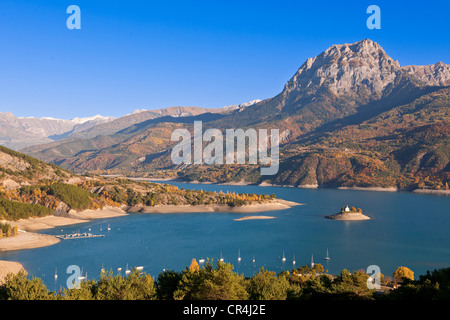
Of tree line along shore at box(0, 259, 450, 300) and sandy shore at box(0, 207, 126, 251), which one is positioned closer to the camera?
tree line along shore at box(0, 259, 450, 300)

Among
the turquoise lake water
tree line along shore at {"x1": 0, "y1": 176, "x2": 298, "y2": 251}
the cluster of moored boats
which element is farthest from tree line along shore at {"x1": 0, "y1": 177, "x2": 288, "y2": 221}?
the cluster of moored boats

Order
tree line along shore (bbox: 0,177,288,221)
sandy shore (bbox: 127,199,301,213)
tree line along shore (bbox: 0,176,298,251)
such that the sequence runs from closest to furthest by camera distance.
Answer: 1. tree line along shore (bbox: 0,176,298,251)
2. tree line along shore (bbox: 0,177,288,221)
3. sandy shore (bbox: 127,199,301,213)

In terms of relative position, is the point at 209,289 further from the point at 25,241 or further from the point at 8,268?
the point at 25,241

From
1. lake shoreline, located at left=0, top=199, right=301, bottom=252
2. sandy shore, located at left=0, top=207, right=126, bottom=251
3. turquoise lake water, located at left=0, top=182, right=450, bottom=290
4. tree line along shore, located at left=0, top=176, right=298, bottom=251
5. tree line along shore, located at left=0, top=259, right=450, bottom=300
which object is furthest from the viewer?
tree line along shore, located at left=0, top=176, right=298, bottom=251

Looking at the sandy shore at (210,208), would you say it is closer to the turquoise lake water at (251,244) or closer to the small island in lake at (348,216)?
the turquoise lake water at (251,244)

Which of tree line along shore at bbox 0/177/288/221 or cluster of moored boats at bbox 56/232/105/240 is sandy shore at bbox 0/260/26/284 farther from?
tree line along shore at bbox 0/177/288/221

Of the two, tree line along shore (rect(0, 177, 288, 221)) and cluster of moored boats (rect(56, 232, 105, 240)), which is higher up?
tree line along shore (rect(0, 177, 288, 221))

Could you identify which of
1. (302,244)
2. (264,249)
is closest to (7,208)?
(264,249)

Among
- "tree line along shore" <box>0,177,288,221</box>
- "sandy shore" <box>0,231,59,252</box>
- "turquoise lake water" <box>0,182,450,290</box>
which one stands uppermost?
"tree line along shore" <box>0,177,288,221</box>
